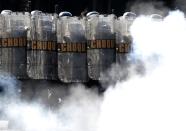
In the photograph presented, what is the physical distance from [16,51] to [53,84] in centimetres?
166

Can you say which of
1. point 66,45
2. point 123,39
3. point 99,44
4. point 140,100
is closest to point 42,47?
point 66,45

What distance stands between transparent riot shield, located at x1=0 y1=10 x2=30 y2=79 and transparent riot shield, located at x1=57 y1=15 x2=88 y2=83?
119cm

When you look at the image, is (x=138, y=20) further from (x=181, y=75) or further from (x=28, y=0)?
(x=28, y=0)

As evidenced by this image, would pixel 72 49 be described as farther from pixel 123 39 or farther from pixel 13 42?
pixel 13 42

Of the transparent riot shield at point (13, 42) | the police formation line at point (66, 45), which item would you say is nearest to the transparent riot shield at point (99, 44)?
the police formation line at point (66, 45)

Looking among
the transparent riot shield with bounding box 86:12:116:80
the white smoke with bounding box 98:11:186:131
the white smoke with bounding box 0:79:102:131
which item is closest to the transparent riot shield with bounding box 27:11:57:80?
the white smoke with bounding box 0:79:102:131

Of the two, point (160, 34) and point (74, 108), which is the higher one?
point (160, 34)

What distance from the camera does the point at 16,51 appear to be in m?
22.8

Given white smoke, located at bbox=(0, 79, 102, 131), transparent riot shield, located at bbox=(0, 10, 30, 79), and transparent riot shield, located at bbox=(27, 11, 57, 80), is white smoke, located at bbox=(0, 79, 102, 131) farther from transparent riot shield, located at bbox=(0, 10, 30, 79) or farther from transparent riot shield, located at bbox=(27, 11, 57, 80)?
transparent riot shield, located at bbox=(27, 11, 57, 80)

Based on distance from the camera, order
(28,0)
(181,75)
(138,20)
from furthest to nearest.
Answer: (28,0)
(138,20)
(181,75)

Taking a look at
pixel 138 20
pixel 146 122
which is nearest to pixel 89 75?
pixel 138 20

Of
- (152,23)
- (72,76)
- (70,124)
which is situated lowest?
(70,124)

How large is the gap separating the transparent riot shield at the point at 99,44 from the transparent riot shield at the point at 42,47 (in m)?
1.18

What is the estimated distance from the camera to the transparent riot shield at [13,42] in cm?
2255
